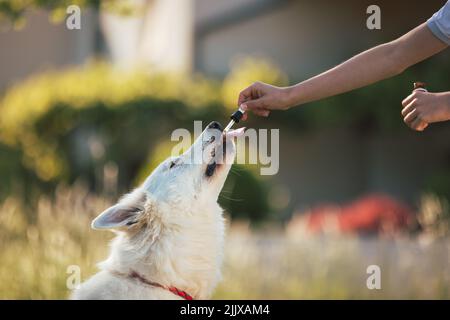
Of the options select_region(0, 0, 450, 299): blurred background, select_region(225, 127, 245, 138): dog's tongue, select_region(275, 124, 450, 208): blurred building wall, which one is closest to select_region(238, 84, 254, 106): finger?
select_region(225, 127, 245, 138): dog's tongue

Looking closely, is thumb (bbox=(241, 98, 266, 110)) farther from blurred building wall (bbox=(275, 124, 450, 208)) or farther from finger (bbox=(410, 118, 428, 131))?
blurred building wall (bbox=(275, 124, 450, 208))

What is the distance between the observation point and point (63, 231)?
6496mm

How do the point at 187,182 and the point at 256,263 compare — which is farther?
the point at 256,263

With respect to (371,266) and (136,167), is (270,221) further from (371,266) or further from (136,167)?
(371,266)

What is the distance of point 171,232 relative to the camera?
4.00 m

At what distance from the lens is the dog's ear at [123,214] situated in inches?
151

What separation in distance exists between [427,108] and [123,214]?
5.58ft

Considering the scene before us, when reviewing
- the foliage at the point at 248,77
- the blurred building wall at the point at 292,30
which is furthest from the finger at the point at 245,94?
the blurred building wall at the point at 292,30

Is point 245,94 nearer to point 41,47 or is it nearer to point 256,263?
point 256,263

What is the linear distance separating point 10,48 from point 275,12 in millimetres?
7212

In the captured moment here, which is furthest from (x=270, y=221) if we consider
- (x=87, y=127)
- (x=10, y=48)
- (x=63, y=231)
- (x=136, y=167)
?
(x=10, y=48)
